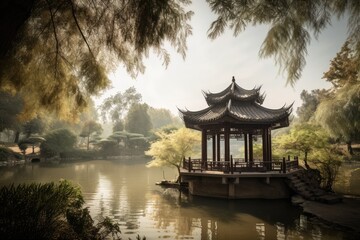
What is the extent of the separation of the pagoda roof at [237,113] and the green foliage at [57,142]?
30.7 meters

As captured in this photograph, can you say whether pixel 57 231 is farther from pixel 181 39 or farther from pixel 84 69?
pixel 181 39

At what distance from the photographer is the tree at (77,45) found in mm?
5062

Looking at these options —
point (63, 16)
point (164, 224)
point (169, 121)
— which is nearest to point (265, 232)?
point (164, 224)

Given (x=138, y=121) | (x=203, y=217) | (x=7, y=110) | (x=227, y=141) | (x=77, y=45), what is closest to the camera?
(x=77, y=45)

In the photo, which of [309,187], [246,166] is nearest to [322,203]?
[309,187]

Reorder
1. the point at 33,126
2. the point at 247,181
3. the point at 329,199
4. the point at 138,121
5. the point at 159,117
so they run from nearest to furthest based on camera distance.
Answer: the point at 329,199 < the point at 247,181 < the point at 33,126 < the point at 138,121 < the point at 159,117

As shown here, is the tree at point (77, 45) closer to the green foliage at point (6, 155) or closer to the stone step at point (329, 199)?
the stone step at point (329, 199)

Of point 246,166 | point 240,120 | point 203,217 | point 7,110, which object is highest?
point 7,110

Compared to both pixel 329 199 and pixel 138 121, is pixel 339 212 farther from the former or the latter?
pixel 138 121

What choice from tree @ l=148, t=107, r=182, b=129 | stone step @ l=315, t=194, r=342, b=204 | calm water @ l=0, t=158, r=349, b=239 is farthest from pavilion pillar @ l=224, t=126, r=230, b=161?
tree @ l=148, t=107, r=182, b=129

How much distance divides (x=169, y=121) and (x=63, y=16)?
85508 mm

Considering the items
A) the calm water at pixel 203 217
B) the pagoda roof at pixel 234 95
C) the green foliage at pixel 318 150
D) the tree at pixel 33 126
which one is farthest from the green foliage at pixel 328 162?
the tree at pixel 33 126

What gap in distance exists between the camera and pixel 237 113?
13.3 m

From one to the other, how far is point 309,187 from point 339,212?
11.4 ft
